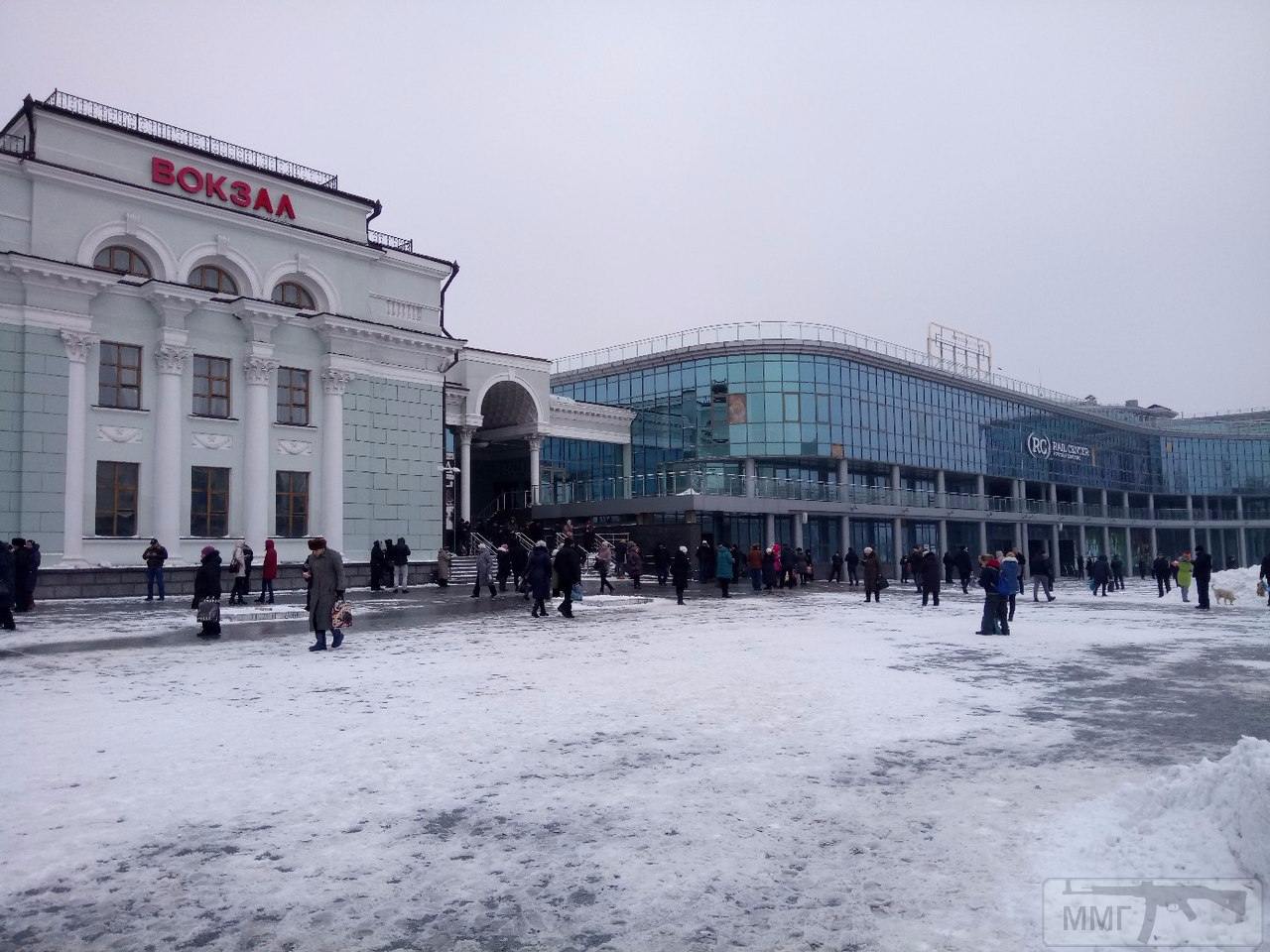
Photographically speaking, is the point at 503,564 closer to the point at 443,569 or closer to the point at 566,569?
the point at 443,569

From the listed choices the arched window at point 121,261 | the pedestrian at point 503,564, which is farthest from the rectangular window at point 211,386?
the pedestrian at point 503,564

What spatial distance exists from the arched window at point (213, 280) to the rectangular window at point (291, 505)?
6.76 meters

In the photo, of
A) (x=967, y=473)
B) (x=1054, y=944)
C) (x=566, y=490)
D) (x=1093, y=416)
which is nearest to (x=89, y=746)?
(x=1054, y=944)

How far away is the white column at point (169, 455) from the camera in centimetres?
2812

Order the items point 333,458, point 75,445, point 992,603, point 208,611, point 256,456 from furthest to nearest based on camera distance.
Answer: point 333,458 → point 256,456 → point 75,445 → point 992,603 → point 208,611

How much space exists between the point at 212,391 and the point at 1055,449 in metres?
61.1

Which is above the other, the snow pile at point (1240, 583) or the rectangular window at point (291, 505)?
the rectangular window at point (291, 505)

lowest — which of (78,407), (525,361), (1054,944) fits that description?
(1054,944)

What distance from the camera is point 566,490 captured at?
4338 cm

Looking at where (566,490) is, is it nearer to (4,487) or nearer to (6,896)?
(4,487)

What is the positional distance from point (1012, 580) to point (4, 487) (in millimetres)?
27275

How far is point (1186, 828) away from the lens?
4.56 meters

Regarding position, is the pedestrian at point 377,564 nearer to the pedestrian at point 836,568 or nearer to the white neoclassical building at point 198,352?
the white neoclassical building at point 198,352
